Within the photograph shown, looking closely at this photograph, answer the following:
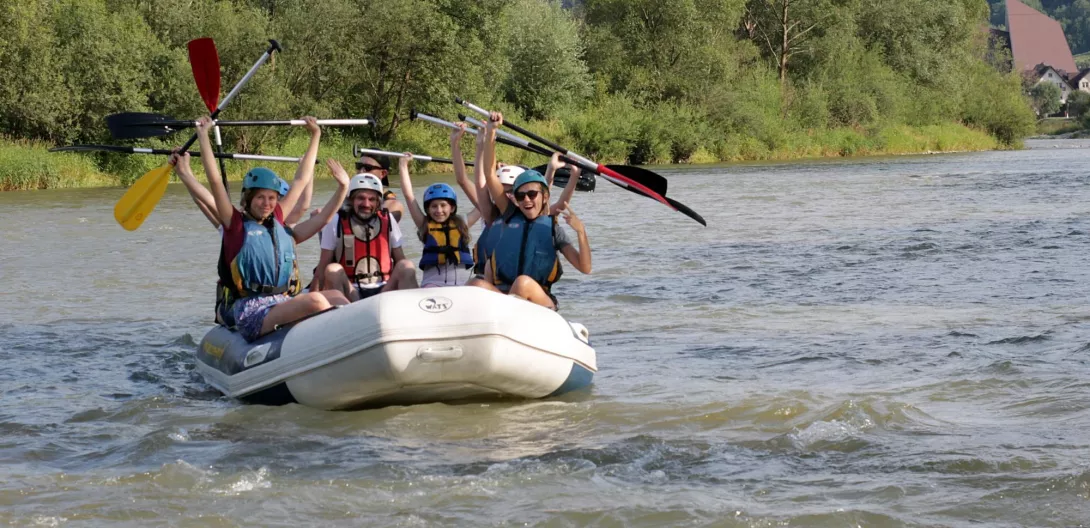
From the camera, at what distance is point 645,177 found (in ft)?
22.9

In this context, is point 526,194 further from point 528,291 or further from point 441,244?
point 441,244

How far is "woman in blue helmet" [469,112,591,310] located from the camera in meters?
5.84

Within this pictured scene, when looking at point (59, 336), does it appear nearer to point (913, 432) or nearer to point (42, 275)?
point (42, 275)

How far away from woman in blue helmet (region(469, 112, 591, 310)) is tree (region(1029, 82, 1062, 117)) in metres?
90.0

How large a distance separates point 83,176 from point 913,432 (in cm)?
2112

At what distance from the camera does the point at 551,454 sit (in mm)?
4695

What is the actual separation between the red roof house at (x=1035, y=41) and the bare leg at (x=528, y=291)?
11131cm

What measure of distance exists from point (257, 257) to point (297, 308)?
303 mm

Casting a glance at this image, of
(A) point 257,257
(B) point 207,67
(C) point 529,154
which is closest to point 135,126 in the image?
(B) point 207,67

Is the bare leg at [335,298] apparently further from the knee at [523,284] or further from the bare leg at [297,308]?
the knee at [523,284]

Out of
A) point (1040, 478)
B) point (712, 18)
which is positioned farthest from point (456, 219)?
point (712, 18)

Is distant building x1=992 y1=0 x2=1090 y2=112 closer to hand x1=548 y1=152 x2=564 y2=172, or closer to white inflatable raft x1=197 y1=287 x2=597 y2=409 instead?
hand x1=548 y1=152 x2=564 y2=172

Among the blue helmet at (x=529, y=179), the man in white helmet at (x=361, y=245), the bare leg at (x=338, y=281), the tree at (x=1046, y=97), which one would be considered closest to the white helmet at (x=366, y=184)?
the man in white helmet at (x=361, y=245)

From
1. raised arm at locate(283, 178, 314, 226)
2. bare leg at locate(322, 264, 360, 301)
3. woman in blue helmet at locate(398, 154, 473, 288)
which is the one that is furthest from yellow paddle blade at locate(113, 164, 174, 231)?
woman in blue helmet at locate(398, 154, 473, 288)
